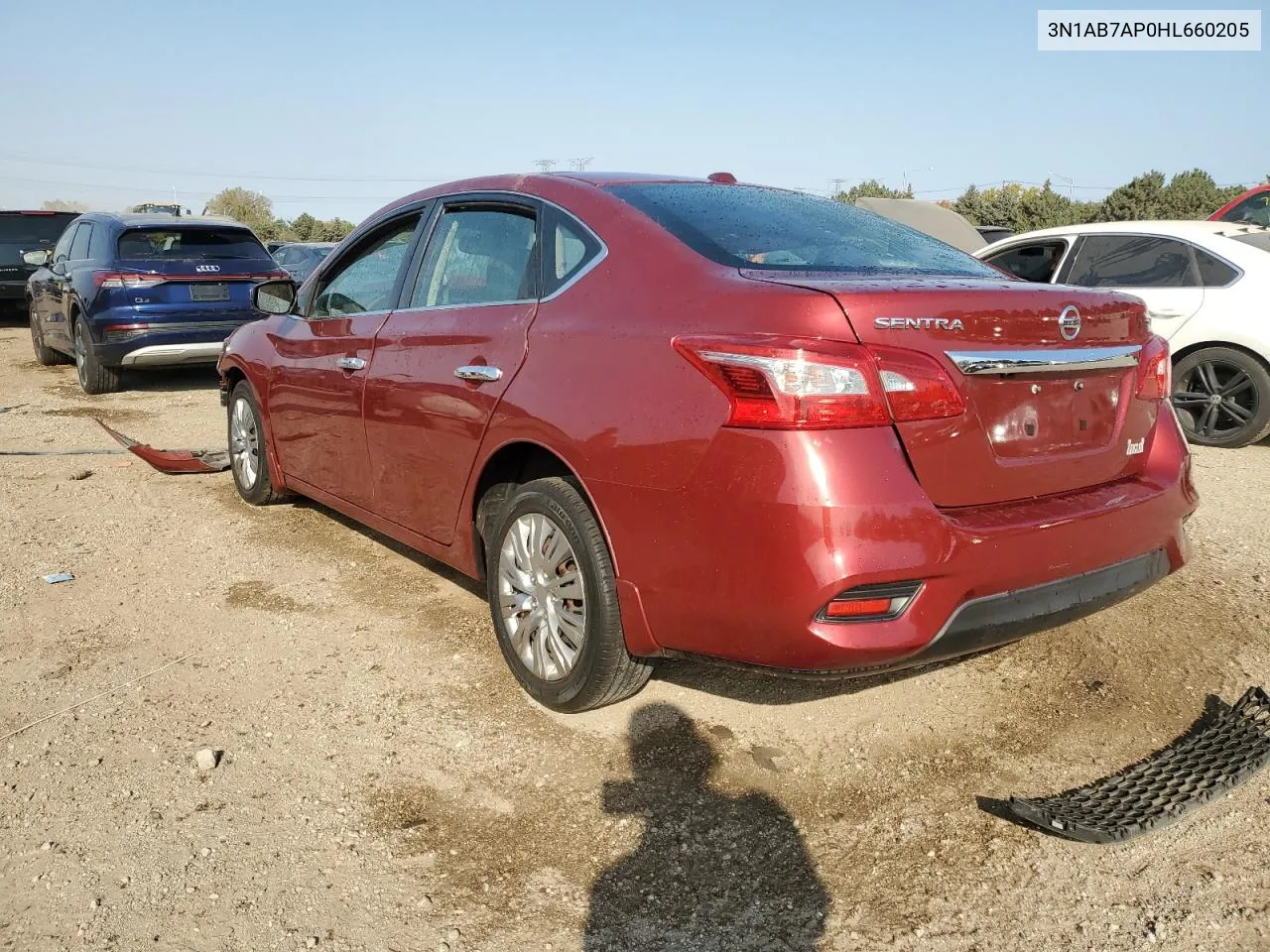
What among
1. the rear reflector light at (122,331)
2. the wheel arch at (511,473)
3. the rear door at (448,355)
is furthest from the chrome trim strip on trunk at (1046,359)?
the rear reflector light at (122,331)

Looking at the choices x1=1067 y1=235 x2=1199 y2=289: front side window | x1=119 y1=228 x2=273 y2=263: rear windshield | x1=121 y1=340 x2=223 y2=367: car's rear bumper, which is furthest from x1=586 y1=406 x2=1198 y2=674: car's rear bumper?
x1=119 y1=228 x2=273 y2=263: rear windshield

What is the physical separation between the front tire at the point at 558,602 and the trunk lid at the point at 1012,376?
91 centimetres

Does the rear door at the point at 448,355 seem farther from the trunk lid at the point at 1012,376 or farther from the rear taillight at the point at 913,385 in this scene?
the rear taillight at the point at 913,385

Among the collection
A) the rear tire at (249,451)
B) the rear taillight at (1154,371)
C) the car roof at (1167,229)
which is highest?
the car roof at (1167,229)

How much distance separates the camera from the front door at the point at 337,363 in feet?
13.8

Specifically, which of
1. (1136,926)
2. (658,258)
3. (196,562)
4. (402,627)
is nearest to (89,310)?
(196,562)

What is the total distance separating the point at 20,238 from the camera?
16688 millimetres

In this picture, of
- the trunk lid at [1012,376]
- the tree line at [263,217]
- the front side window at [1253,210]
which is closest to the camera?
the trunk lid at [1012,376]

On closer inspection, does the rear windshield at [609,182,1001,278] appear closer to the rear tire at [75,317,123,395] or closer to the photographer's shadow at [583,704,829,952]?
the photographer's shadow at [583,704,829,952]

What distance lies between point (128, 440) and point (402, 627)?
183 inches

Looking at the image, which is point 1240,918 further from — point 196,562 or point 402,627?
point 196,562

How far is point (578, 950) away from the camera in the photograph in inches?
87.5

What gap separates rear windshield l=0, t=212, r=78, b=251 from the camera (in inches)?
647

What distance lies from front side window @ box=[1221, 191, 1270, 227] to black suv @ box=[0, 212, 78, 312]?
54.2 feet
